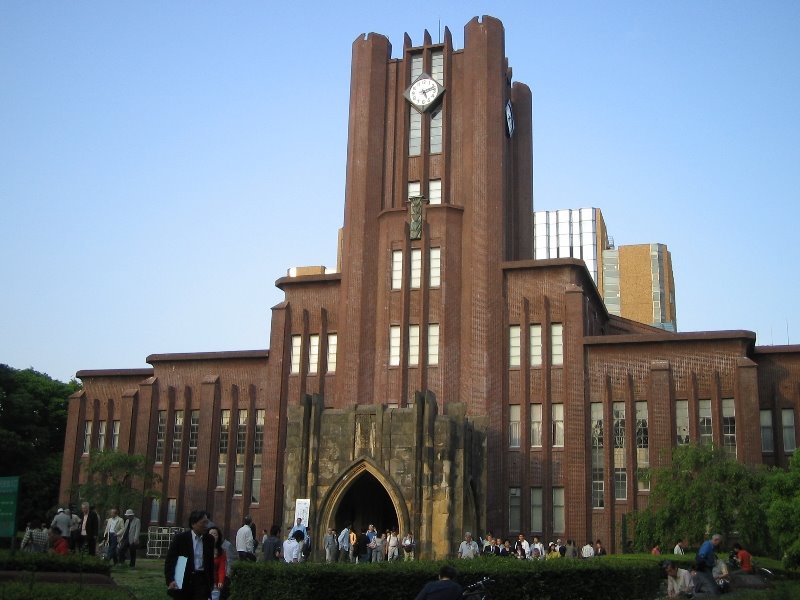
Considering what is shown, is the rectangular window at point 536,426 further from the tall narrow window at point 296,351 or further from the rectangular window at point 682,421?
the tall narrow window at point 296,351

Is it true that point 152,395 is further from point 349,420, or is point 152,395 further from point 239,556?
point 239,556

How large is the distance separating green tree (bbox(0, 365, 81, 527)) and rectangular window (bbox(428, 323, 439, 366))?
23.2 meters

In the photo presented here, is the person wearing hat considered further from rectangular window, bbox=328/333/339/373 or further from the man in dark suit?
rectangular window, bbox=328/333/339/373

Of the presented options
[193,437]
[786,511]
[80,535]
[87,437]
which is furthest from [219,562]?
[87,437]

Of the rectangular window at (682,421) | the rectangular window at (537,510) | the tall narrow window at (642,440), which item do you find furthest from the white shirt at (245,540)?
the rectangular window at (682,421)

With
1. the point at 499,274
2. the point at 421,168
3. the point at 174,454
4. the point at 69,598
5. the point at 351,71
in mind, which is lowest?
the point at 69,598

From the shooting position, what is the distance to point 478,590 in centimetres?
1599

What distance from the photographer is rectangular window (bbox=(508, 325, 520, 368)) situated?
135ft

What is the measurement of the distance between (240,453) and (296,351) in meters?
5.16

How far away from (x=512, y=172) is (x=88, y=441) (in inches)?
942

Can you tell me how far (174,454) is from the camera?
1783 inches

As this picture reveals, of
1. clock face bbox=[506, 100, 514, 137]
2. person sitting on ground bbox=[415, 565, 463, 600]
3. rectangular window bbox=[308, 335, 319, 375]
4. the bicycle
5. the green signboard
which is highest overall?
clock face bbox=[506, 100, 514, 137]

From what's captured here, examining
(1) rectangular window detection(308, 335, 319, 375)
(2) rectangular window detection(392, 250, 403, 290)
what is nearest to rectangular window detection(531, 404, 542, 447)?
(2) rectangular window detection(392, 250, 403, 290)

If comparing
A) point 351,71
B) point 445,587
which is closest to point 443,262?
point 351,71
